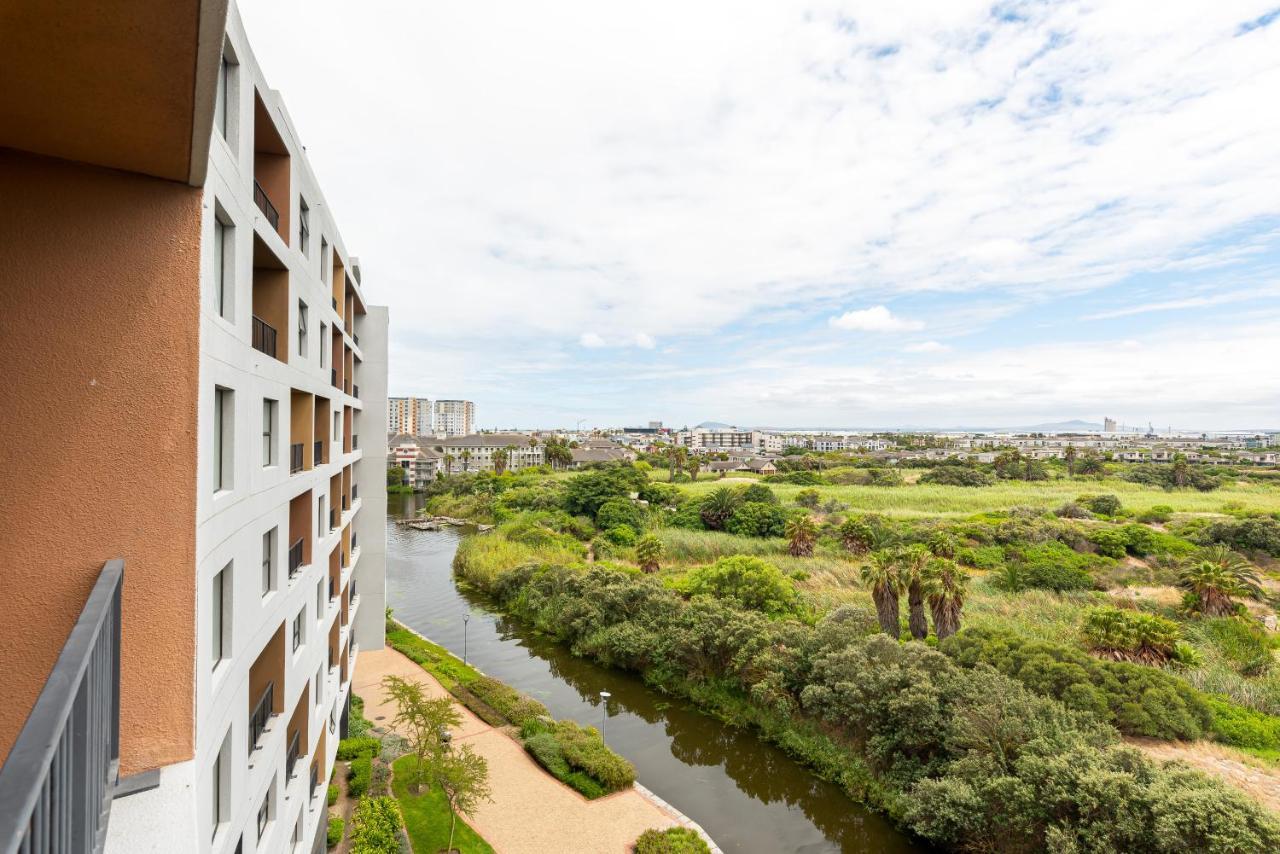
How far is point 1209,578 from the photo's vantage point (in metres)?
25.6

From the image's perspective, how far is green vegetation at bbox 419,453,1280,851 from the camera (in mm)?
12977

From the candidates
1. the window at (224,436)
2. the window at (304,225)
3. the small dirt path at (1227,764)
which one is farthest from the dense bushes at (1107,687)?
the window at (304,225)

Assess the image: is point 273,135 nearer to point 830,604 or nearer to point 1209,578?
point 830,604

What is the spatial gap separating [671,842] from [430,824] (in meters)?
5.66

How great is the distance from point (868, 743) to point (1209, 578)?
19.5 meters

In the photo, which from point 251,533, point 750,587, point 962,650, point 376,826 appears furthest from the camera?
point 750,587

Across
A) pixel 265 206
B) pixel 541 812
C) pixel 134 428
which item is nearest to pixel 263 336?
pixel 265 206

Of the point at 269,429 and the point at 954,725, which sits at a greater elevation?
the point at 269,429

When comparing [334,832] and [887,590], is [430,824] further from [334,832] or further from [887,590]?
[887,590]

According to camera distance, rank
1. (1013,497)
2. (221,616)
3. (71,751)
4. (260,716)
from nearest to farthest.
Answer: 1. (71,751)
2. (221,616)
3. (260,716)
4. (1013,497)

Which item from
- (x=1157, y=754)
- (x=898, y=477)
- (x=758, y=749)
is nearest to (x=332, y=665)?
(x=758, y=749)

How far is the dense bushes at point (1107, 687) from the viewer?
633 inches

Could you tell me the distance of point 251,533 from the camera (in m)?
7.16

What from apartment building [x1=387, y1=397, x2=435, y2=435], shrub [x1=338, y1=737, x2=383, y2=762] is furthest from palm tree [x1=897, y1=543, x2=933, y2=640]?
apartment building [x1=387, y1=397, x2=435, y2=435]
